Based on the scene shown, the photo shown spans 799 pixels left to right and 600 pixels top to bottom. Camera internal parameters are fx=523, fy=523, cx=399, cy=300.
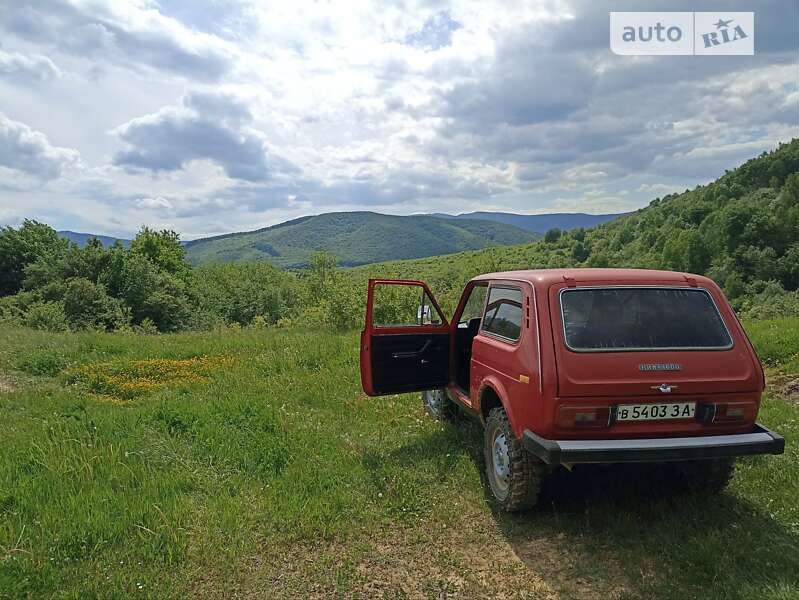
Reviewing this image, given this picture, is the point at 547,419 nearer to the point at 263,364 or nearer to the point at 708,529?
the point at 708,529

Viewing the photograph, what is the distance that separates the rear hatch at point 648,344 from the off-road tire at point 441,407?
9.48 feet

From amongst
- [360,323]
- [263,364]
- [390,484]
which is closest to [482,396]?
[390,484]

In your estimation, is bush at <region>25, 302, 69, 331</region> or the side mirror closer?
the side mirror

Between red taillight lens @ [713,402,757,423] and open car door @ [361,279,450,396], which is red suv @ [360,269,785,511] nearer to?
red taillight lens @ [713,402,757,423]

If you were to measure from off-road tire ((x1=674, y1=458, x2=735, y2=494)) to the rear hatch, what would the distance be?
32.2 inches

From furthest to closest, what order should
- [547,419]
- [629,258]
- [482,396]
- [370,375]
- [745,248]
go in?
[629,258] → [745,248] → [370,375] → [482,396] → [547,419]

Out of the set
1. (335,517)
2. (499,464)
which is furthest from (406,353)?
(335,517)

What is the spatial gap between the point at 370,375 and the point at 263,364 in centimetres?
479

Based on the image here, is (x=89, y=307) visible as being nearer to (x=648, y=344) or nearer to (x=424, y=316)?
(x=424, y=316)

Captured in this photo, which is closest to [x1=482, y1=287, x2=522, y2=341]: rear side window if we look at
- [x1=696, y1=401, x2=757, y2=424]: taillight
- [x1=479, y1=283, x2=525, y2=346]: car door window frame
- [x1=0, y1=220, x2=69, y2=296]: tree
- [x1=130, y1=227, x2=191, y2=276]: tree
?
[x1=479, y1=283, x2=525, y2=346]: car door window frame

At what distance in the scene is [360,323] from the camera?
21.2 metres

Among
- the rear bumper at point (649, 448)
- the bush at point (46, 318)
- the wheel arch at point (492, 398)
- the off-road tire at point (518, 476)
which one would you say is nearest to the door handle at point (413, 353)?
the wheel arch at point (492, 398)

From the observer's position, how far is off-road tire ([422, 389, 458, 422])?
6441mm

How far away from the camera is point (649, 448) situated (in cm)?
339
